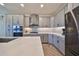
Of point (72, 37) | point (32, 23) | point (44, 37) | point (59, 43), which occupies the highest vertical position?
point (32, 23)

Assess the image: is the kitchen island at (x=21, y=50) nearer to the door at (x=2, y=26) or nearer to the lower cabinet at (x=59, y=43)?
the lower cabinet at (x=59, y=43)

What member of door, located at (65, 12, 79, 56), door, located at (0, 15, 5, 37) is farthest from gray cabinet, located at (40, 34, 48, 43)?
door, located at (65, 12, 79, 56)

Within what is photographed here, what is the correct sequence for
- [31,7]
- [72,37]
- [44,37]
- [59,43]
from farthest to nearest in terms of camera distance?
[44,37] < [31,7] < [59,43] < [72,37]

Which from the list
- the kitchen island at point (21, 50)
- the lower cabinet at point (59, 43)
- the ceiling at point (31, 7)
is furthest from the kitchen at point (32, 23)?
the kitchen island at point (21, 50)

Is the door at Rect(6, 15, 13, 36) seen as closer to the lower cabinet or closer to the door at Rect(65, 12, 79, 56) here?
the lower cabinet

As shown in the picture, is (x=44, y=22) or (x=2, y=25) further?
(x=44, y=22)

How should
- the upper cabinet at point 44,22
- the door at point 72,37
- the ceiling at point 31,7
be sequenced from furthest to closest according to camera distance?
the upper cabinet at point 44,22
the ceiling at point 31,7
the door at point 72,37

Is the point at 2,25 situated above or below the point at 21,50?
above

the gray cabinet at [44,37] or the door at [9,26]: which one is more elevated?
the door at [9,26]

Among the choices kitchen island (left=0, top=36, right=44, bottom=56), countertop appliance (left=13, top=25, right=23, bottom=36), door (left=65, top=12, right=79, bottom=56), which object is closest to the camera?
kitchen island (left=0, top=36, right=44, bottom=56)

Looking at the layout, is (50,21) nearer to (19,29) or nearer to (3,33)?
(19,29)

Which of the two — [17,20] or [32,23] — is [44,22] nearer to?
[32,23]

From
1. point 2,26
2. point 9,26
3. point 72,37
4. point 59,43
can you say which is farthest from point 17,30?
point 72,37

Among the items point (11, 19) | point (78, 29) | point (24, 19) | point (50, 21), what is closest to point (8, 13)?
point (11, 19)
